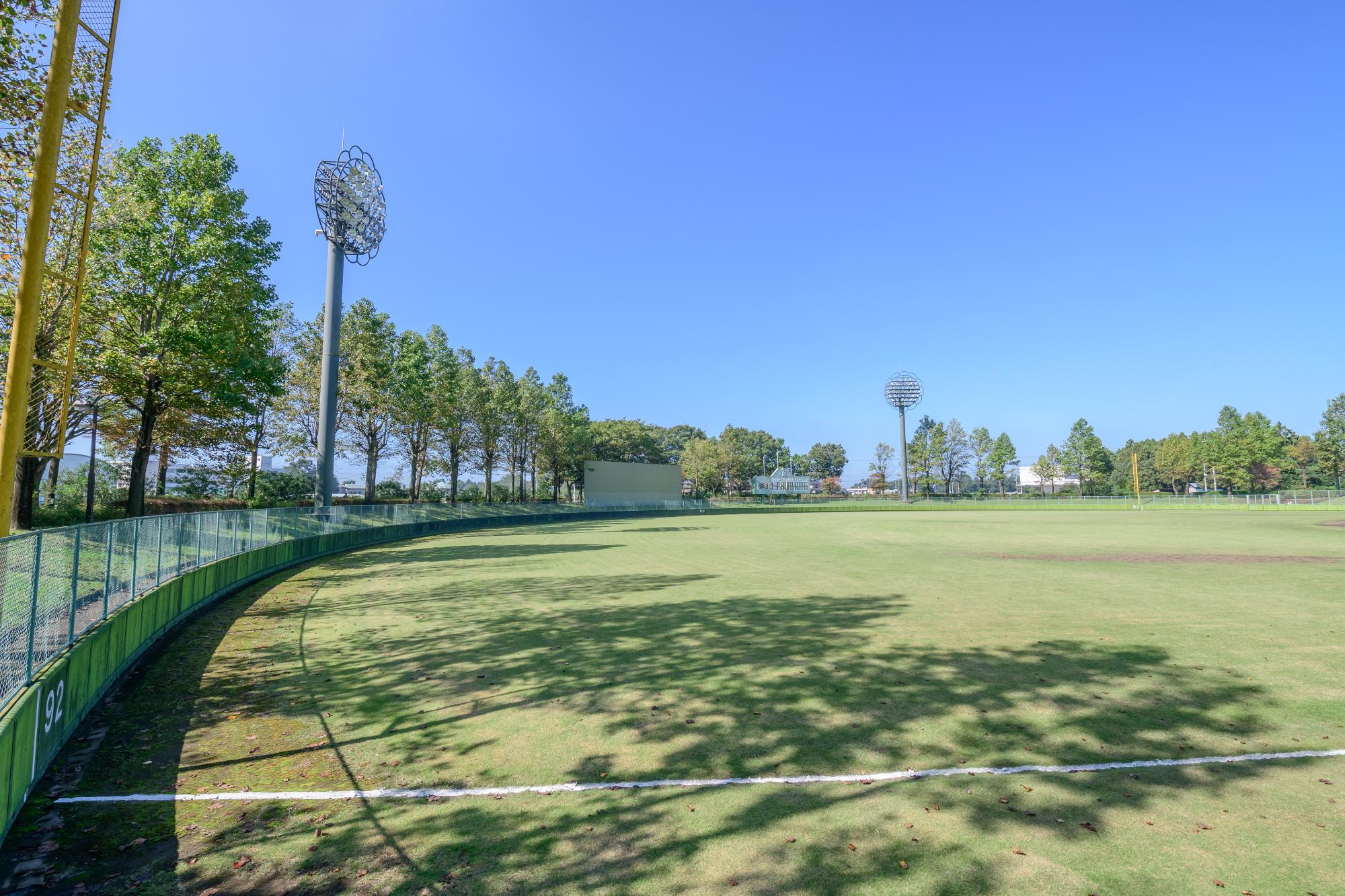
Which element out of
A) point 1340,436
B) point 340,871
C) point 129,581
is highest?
point 1340,436

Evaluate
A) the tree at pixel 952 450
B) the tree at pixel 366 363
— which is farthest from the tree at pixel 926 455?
the tree at pixel 366 363

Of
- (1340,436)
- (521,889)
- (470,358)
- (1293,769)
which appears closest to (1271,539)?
(1293,769)

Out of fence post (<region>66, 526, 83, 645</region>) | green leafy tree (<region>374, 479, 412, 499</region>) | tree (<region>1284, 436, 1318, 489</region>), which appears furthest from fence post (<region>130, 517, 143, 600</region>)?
tree (<region>1284, 436, 1318, 489</region>)

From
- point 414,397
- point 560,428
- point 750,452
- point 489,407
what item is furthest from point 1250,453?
point 414,397

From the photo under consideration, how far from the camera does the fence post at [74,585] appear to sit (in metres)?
6.93

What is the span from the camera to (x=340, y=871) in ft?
13.8

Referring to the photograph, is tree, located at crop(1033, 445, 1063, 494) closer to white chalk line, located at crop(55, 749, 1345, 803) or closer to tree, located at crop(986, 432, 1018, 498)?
tree, located at crop(986, 432, 1018, 498)

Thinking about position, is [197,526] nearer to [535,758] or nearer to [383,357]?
[535,758]

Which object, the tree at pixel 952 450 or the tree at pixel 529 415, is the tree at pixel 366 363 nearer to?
the tree at pixel 529 415

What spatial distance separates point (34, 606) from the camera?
5.85 meters

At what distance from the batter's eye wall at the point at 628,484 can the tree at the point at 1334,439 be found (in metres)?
106

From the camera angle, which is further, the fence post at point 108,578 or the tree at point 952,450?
the tree at point 952,450

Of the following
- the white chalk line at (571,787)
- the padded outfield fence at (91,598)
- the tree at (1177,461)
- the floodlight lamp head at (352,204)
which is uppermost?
the floodlight lamp head at (352,204)

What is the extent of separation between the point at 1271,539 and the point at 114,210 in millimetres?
47058
